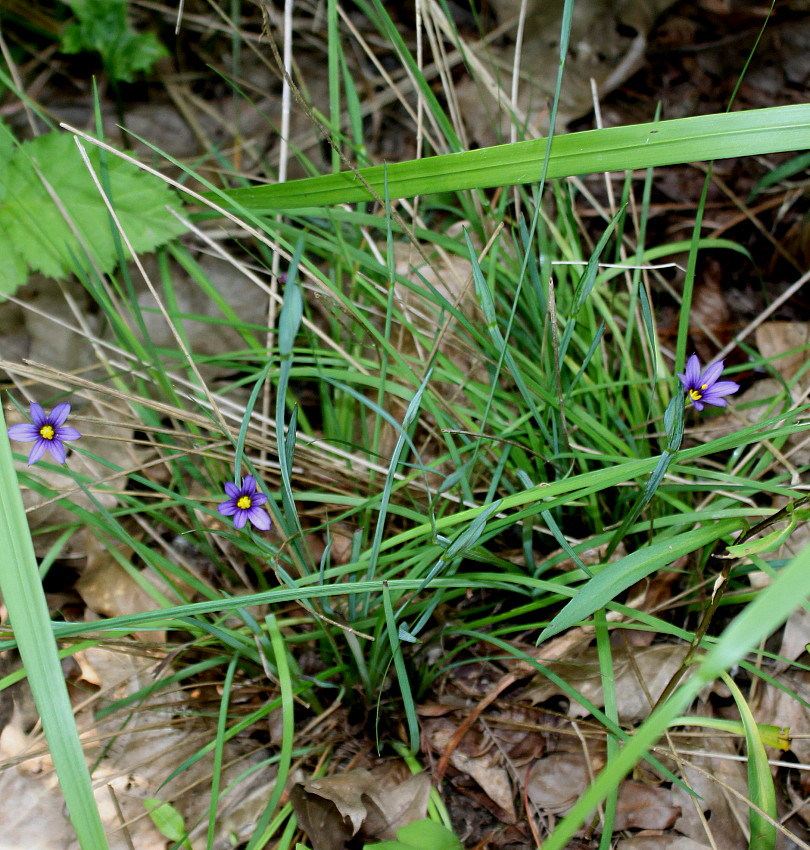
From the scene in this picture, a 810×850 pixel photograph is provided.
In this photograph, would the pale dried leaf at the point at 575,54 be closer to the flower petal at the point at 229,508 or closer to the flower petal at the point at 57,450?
the flower petal at the point at 229,508

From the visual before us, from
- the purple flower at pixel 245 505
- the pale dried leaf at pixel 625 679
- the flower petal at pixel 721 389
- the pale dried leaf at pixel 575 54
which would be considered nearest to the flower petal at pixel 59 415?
the purple flower at pixel 245 505

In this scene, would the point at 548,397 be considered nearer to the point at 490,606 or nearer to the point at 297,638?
the point at 490,606

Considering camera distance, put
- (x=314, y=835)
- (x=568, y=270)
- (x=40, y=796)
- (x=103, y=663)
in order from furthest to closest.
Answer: (x=568, y=270) < (x=103, y=663) < (x=40, y=796) < (x=314, y=835)

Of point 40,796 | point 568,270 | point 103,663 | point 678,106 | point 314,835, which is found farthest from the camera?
point 678,106

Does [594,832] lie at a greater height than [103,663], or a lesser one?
lesser

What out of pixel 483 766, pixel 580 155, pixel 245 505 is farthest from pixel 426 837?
pixel 580 155

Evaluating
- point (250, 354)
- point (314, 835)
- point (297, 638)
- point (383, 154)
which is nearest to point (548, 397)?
point (297, 638)

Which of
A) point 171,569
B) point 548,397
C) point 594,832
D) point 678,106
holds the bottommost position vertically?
point 594,832
